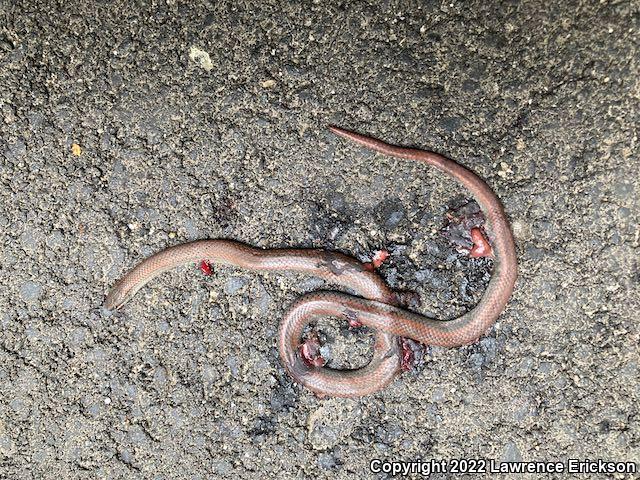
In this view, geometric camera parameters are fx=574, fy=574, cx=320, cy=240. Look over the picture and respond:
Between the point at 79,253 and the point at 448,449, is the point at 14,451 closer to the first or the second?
the point at 79,253

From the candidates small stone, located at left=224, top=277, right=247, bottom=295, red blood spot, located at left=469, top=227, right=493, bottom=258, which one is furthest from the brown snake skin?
small stone, located at left=224, top=277, right=247, bottom=295

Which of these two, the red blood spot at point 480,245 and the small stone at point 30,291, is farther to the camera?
the small stone at point 30,291

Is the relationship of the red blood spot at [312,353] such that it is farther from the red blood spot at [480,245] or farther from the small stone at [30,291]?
the small stone at [30,291]

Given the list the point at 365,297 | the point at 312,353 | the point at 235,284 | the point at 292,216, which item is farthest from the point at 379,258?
the point at 235,284

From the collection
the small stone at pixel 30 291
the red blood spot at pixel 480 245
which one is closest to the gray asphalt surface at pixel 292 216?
the small stone at pixel 30 291

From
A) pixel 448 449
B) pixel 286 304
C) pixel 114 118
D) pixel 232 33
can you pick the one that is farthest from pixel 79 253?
pixel 448 449

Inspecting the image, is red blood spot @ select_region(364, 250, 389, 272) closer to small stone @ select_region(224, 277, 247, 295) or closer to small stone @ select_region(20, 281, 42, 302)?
small stone @ select_region(224, 277, 247, 295)

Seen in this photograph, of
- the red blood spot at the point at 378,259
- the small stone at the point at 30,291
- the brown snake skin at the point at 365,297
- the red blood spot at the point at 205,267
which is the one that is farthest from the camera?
the small stone at the point at 30,291
